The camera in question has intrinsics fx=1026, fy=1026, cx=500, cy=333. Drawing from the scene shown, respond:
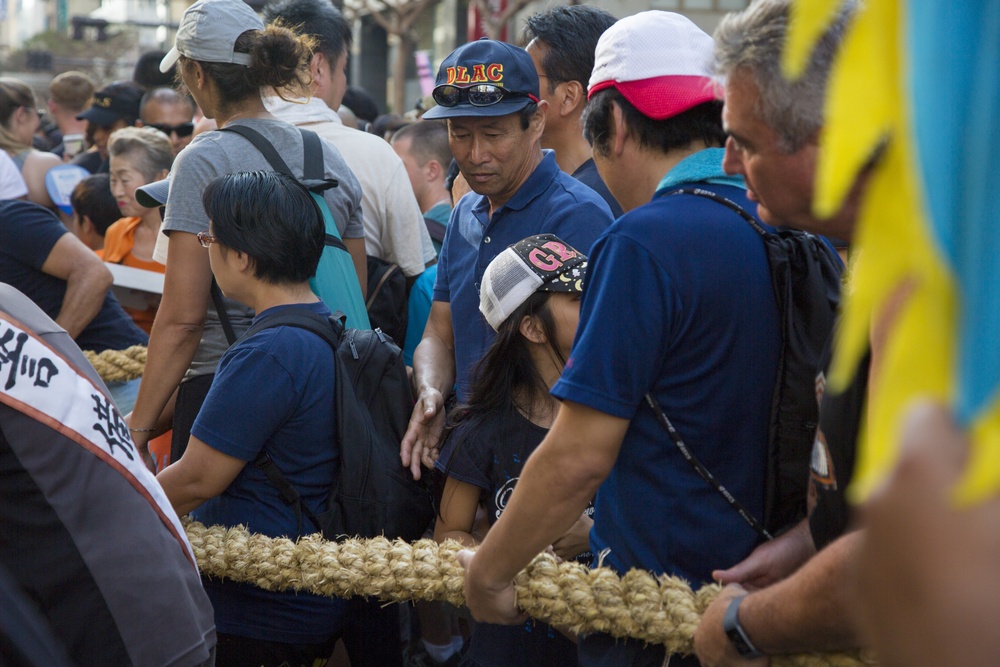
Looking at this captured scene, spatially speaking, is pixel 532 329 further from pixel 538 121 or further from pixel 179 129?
pixel 179 129

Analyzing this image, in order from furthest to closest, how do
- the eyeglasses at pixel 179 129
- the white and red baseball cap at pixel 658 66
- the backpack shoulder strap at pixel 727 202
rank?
the eyeglasses at pixel 179 129
the white and red baseball cap at pixel 658 66
the backpack shoulder strap at pixel 727 202

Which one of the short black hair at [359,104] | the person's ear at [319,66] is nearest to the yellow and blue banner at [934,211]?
the person's ear at [319,66]

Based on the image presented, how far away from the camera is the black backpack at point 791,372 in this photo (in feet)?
6.35

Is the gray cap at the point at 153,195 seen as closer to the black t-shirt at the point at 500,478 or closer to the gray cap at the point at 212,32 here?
the gray cap at the point at 212,32

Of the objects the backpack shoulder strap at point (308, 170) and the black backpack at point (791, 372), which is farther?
the backpack shoulder strap at point (308, 170)

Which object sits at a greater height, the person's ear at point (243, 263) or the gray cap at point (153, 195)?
the person's ear at point (243, 263)

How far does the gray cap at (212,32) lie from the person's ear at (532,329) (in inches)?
58.2

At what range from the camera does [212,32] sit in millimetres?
3471

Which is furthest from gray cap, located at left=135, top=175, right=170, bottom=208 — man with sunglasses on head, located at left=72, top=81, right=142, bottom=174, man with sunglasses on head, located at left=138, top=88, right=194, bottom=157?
man with sunglasses on head, located at left=72, top=81, right=142, bottom=174

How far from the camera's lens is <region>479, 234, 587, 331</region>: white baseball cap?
9.26 feet

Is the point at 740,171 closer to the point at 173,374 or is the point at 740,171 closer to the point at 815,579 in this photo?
the point at 815,579

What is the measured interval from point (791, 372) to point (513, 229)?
1648mm

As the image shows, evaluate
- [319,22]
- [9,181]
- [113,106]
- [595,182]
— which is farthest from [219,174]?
[113,106]

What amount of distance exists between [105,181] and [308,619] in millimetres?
4266
